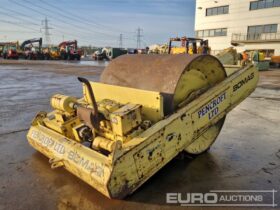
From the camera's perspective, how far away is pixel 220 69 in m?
3.83

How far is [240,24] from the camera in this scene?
37844 millimetres

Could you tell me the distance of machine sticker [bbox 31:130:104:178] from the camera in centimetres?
266

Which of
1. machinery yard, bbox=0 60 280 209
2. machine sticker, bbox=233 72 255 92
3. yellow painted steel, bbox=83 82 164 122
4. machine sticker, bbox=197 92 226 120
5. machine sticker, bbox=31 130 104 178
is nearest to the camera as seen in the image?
machine sticker, bbox=31 130 104 178

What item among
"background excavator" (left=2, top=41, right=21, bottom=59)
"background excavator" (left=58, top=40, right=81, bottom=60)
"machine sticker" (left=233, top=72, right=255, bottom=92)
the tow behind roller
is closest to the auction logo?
the tow behind roller

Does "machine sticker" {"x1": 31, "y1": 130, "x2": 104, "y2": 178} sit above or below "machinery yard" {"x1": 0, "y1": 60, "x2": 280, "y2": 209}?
above

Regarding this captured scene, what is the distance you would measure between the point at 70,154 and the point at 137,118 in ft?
2.74

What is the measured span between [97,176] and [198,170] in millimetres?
1478

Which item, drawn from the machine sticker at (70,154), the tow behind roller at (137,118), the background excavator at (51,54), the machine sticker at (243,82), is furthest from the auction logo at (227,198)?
the background excavator at (51,54)

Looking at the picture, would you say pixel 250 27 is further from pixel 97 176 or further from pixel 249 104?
pixel 97 176

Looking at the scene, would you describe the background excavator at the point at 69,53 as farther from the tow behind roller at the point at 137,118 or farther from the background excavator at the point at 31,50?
the tow behind roller at the point at 137,118

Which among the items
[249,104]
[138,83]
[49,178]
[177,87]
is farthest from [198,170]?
[249,104]

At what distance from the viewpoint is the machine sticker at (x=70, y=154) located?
266cm

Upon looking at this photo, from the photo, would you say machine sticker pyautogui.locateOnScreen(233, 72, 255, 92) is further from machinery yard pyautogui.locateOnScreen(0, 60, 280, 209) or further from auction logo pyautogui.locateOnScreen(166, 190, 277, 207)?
auction logo pyautogui.locateOnScreen(166, 190, 277, 207)

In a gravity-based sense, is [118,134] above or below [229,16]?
below
